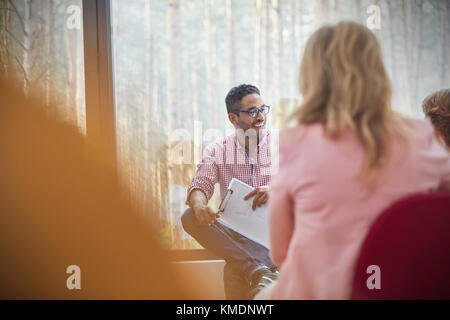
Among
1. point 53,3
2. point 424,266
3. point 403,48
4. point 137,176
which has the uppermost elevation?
point 53,3

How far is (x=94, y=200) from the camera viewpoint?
2.36 m

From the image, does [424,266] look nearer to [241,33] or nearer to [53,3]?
[241,33]

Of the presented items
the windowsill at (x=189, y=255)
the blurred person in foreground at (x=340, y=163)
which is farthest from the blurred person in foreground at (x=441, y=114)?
the windowsill at (x=189, y=255)

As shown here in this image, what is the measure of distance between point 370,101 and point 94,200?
1.91 metres

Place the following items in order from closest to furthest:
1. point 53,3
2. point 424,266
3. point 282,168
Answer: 1. point 424,266
2. point 282,168
3. point 53,3

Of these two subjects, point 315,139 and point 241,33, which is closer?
point 315,139

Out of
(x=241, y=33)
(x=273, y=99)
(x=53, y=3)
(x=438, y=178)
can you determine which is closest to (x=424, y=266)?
(x=438, y=178)

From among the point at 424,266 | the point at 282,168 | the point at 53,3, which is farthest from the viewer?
the point at 53,3

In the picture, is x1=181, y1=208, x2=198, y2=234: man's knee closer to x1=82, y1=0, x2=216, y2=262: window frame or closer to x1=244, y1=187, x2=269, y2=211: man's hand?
x1=244, y1=187, x2=269, y2=211: man's hand

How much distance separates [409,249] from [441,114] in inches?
38.4

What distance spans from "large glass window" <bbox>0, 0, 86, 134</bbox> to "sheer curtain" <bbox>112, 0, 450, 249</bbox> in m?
0.25

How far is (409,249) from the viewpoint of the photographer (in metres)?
0.80

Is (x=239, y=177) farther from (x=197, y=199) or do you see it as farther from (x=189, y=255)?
(x=189, y=255)

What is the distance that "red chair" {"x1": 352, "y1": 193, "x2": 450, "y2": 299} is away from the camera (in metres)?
0.79
